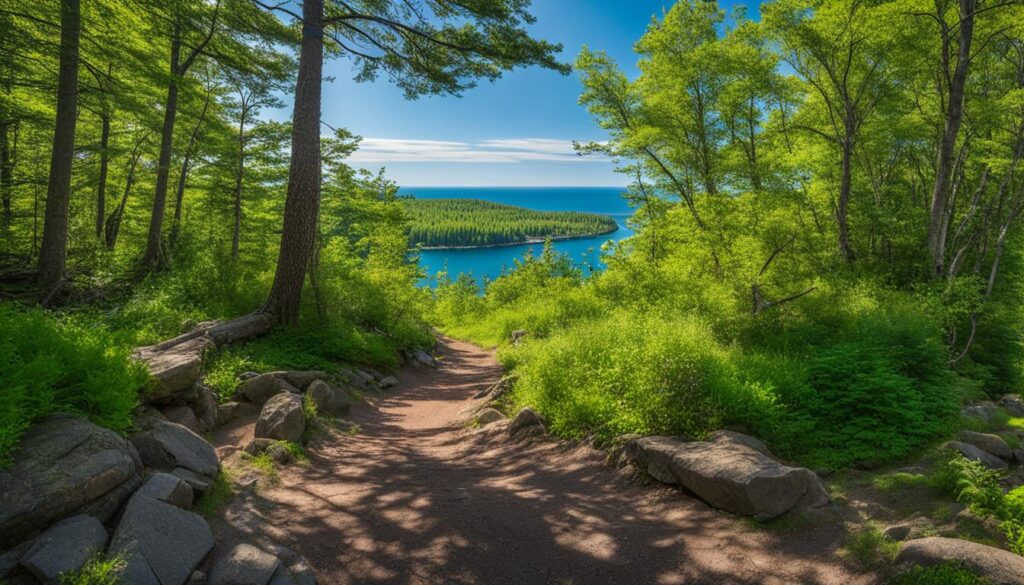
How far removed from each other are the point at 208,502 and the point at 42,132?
16.2 meters

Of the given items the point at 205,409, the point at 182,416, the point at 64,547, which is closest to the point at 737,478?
the point at 64,547

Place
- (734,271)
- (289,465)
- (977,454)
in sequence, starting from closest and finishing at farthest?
1. (977,454)
2. (289,465)
3. (734,271)

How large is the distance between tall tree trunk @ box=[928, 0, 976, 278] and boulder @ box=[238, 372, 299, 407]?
1453 centimetres

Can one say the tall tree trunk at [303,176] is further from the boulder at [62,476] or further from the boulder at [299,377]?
the boulder at [62,476]

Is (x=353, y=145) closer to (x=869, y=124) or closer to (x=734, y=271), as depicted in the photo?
(x=734, y=271)

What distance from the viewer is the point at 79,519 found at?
10.1 feet

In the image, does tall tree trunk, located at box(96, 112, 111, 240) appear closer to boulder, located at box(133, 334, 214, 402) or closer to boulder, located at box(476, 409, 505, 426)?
boulder, located at box(133, 334, 214, 402)

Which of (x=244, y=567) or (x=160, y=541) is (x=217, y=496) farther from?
(x=244, y=567)

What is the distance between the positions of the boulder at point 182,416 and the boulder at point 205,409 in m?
0.14

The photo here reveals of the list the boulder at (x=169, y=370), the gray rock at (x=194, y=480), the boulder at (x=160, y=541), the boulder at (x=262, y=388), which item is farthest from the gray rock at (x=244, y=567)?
the boulder at (x=262, y=388)

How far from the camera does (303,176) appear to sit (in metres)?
9.52

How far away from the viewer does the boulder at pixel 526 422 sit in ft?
23.9

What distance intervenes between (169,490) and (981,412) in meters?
10.5

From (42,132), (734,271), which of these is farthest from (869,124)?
(42,132)
